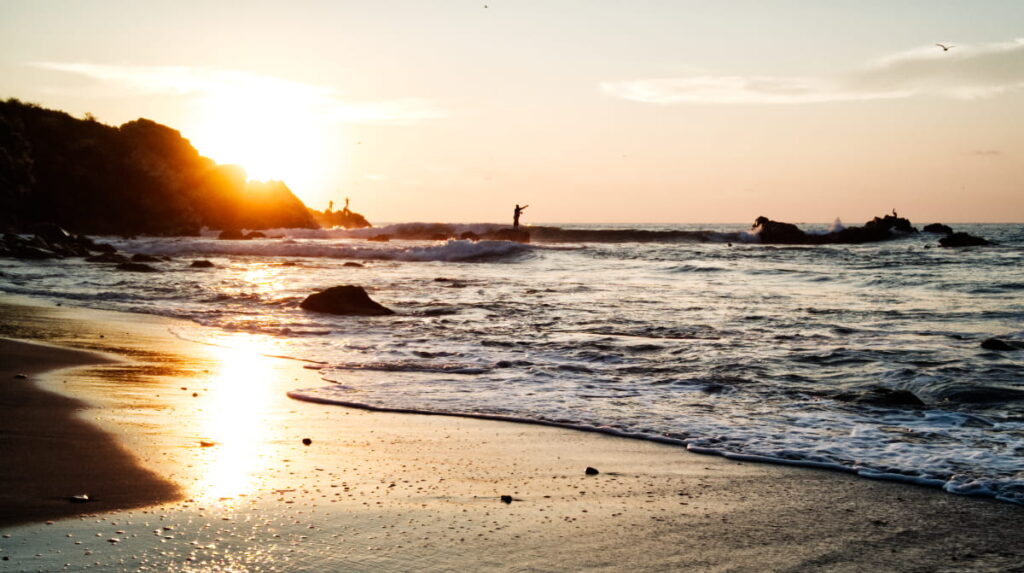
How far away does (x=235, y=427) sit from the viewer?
5195mm

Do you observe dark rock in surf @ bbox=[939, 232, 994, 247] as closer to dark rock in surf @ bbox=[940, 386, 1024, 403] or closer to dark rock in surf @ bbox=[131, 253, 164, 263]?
dark rock in surf @ bbox=[131, 253, 164, 263]

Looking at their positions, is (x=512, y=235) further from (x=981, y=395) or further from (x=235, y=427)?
A: (x=235, y=427)

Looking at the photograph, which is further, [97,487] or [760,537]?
[97,487]

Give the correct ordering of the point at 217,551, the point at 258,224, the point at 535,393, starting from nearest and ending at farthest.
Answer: the point at 217,551, the point at 535,393, the point at 258,224

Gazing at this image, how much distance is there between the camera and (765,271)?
949 inches

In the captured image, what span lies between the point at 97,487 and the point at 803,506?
334 centimetres

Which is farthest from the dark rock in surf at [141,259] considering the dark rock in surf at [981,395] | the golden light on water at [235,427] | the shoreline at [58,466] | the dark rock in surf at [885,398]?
the dark rock in surf at [981,395]

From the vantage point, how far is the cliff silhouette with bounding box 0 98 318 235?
1988 inches

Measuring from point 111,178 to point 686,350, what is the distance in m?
57.8

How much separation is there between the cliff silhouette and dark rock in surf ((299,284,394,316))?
136ft

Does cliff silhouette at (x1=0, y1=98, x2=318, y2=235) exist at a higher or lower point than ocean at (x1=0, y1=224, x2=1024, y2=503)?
higher

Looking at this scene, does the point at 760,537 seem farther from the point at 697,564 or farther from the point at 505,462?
the point at 505,462

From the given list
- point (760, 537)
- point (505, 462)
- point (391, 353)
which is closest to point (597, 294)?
point (391, 353)

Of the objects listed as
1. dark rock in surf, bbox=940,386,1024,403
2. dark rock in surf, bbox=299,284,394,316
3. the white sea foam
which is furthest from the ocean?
the white sea foam
